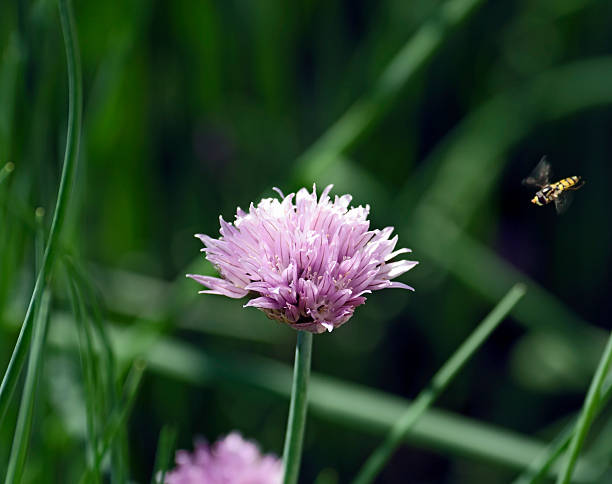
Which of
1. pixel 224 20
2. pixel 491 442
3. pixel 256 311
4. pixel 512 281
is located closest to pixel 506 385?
pixel 512 281

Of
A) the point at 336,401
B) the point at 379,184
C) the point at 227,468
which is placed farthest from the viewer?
the point at 379,184

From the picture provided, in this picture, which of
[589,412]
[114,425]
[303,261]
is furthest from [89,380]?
[589,412]

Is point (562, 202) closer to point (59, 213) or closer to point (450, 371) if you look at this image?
point (450, 371)

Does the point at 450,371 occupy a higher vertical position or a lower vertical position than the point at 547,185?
lower

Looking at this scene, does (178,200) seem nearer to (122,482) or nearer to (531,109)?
(531,109)

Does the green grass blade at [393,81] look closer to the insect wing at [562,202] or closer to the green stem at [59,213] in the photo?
the insect wing at [562,202]

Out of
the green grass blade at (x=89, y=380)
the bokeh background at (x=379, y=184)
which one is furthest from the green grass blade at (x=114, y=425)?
the bokeh background at (x=379, y=184)
